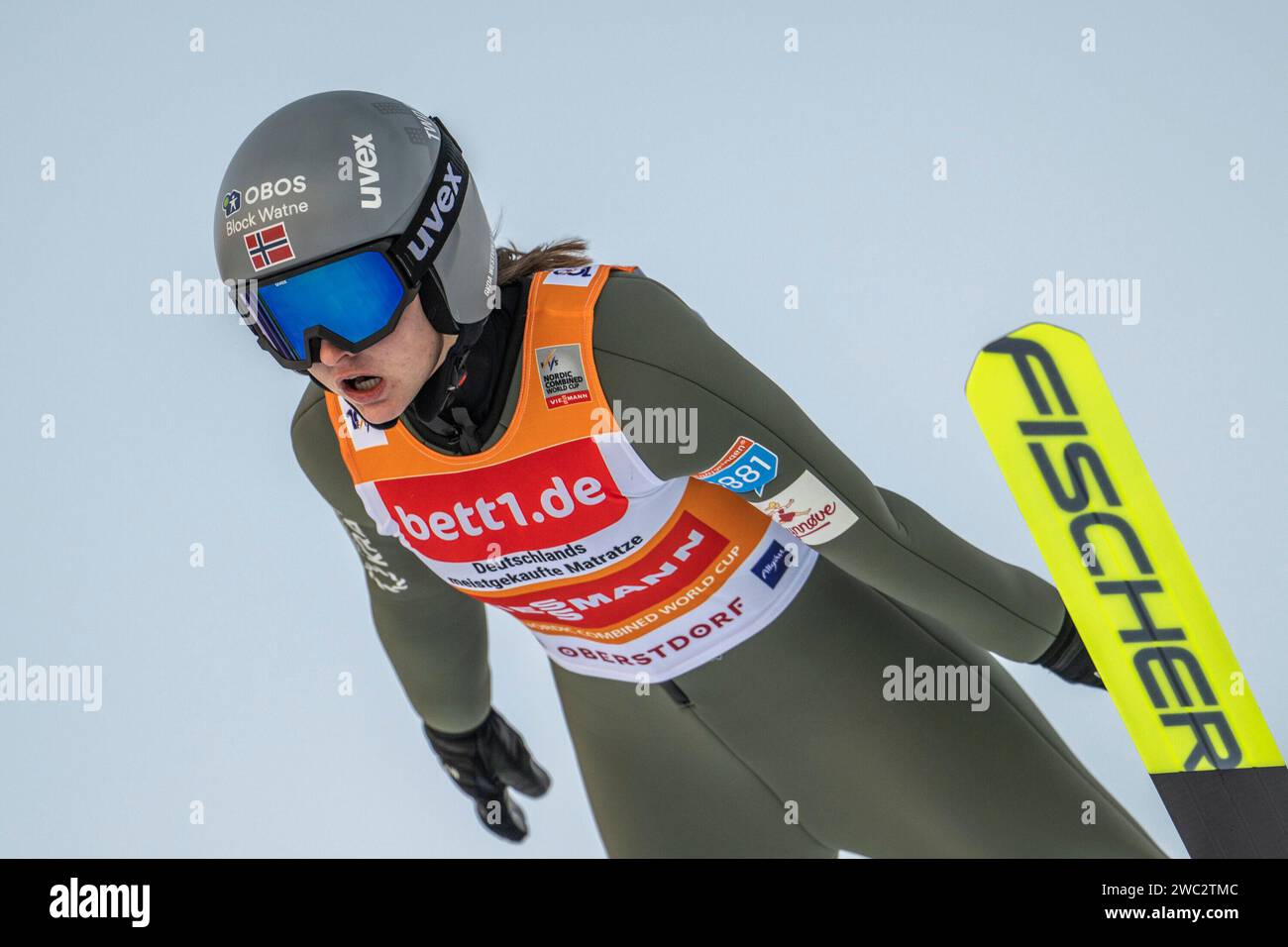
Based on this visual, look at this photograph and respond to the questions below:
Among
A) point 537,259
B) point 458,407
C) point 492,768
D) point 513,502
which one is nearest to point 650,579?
point 513,502

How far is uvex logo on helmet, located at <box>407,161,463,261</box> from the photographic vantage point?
167 cm

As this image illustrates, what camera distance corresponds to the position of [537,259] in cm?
196

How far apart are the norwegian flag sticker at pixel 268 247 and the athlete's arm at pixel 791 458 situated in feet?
1.28

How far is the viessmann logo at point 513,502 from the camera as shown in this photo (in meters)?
1.82

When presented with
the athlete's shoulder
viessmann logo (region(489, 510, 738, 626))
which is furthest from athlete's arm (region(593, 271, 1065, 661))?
viessmann logo (region(489, 510, 738, 626))

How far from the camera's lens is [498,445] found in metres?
1.82

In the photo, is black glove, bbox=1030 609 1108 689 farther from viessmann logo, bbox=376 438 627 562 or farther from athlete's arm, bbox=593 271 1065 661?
viessmann logo, bbox=376 438 627 562

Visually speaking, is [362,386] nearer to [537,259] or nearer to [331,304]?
[331,304]

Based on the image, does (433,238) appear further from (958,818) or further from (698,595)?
(958,818)

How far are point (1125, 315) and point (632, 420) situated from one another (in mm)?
1764

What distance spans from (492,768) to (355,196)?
117 cm

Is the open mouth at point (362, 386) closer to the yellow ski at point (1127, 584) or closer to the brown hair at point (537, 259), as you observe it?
the brown hair at point (537, 259)

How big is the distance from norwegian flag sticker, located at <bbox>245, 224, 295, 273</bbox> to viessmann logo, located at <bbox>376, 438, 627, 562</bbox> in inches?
14.8

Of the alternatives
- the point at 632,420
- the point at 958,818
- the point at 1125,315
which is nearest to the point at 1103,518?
the point at 958,818
